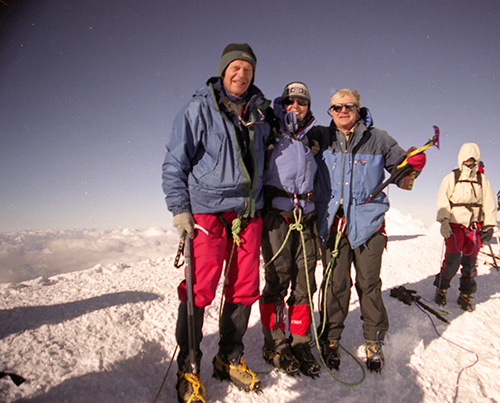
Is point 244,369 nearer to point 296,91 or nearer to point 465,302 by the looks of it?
point 296,91

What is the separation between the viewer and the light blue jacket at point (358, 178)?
3.08 m

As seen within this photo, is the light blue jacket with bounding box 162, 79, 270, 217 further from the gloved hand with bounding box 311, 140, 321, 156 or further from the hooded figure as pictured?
the hooded figure

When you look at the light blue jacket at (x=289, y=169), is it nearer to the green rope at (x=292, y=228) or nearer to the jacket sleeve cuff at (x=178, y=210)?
the green rope at (x=292, y=228)

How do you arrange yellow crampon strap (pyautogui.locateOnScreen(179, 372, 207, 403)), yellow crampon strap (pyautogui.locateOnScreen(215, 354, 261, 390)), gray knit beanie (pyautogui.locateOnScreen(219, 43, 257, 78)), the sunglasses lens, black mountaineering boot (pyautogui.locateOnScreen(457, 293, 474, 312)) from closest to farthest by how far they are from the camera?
yellow crampon strap (pyautogui.locateOnScreen(179, 372, 207, 403)) < yellow crampon strap (pyautogui.locateOnScreen(215, 354, 261, 390)) < gray knit beanie (pyautogui.locateOnScreen(219, 43, 257, 78)) < the sunglasses lens < black mountaineering boot (pyautogui.locateOnScreen(457, 293, 474, 312))

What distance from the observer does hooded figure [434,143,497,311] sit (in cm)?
532

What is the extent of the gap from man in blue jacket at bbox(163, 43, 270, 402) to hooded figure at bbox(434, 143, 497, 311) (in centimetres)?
484

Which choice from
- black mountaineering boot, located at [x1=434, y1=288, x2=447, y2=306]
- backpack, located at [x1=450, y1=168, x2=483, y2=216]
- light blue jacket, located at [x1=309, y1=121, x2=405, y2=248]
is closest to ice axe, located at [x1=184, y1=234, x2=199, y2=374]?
light blue jacket, located at [x1=309, y1=121, x2=405, y2=248]

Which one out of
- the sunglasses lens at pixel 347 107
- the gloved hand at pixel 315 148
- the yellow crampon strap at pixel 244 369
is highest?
the sunglasses lens at pixel 347 107

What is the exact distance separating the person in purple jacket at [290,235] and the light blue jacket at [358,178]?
37 centimetres

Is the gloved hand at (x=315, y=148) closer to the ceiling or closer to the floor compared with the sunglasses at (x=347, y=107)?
closer to the floor

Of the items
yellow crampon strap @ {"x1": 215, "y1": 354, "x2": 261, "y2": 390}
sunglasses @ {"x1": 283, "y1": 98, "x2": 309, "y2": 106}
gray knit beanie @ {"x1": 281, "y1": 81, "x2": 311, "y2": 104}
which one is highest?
gray knit beanie @ {"x1": 281, "y1": 81, "x2": 311, "y2": 104}

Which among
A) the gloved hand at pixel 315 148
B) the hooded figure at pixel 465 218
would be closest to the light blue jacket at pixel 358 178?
the gloved hand at pixel 315 148

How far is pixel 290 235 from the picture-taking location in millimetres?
2938

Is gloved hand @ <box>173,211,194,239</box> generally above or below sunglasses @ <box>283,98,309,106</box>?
below
